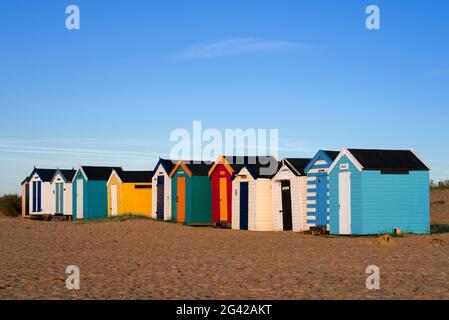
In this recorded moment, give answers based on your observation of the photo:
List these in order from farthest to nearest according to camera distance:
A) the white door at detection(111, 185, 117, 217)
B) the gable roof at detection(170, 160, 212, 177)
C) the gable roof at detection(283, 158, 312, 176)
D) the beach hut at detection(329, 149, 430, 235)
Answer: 1. the white door at detection(111, 185, 117, 217)
2. the gable roof at detection(170, 160, 212, 177)
3. the gable roof at detection(283, 158, 312, 176)
4. the beach hut at detection(329, 149, 430, 235)

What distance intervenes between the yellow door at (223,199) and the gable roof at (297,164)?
489 cm

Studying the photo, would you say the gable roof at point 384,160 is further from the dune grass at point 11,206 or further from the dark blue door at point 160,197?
the dune grass at point 11,206

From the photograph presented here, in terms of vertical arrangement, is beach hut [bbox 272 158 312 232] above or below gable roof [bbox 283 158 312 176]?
below

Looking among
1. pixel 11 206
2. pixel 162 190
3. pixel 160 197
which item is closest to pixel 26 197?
pixel 11 206

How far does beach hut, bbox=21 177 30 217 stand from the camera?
49866 mm

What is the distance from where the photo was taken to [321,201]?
89.6ft

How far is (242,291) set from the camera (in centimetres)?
1210

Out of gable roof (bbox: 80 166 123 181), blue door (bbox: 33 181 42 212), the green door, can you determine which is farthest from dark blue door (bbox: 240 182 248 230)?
blue door (bbox: 33 181 42 212)

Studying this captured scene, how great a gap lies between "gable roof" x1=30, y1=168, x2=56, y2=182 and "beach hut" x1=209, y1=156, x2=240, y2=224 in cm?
1739

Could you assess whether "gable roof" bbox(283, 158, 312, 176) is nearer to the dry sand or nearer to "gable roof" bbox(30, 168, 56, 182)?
the dry sand

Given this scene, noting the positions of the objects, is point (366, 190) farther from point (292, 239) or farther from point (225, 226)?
point (225, 226)

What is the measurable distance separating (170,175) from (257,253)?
17.4 m

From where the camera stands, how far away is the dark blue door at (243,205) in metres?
31.4
